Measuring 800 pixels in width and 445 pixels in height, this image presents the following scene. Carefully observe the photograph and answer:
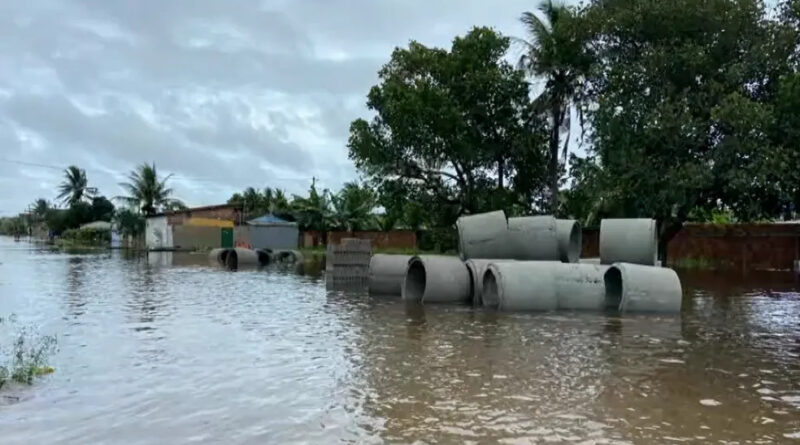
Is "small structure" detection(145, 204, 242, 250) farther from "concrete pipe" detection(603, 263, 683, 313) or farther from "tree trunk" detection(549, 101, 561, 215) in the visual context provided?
"concrete pipe" detection(603, 263, 683, 313)

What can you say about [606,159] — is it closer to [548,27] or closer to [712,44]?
[712,44]

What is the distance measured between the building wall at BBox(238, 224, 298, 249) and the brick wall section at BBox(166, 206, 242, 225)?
29.6 ft

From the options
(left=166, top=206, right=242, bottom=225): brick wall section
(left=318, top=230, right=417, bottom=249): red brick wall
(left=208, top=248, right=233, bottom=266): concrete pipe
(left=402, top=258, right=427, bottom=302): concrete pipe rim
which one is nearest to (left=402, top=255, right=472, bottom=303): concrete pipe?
(left=402, top=258, right=427, bottom=302): concrete pipe rim

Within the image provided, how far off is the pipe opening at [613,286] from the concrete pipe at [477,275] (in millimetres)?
2205

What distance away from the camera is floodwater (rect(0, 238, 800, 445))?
489cm

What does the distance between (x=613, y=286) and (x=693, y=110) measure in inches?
361

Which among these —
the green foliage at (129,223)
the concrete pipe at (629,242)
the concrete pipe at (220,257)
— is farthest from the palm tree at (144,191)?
the concrete pipe at (629,242)

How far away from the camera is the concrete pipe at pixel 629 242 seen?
13188 millimetres

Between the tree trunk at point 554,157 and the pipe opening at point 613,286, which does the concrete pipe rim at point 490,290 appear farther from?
the tree trunk at point 554,157

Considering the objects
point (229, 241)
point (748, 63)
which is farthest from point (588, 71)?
point (229, 241)

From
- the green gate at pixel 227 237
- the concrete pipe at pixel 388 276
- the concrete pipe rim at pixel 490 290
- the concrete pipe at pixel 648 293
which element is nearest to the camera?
the concrete pipe at pixel 648 293

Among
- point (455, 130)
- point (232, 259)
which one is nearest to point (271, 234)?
point (232, 259)

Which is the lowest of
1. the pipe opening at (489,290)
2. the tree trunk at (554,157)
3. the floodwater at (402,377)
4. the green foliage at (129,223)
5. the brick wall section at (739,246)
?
the floodwater at (402,377)

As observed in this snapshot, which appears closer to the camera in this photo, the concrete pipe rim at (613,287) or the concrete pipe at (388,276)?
the concrete pipe rim at (613,287)
